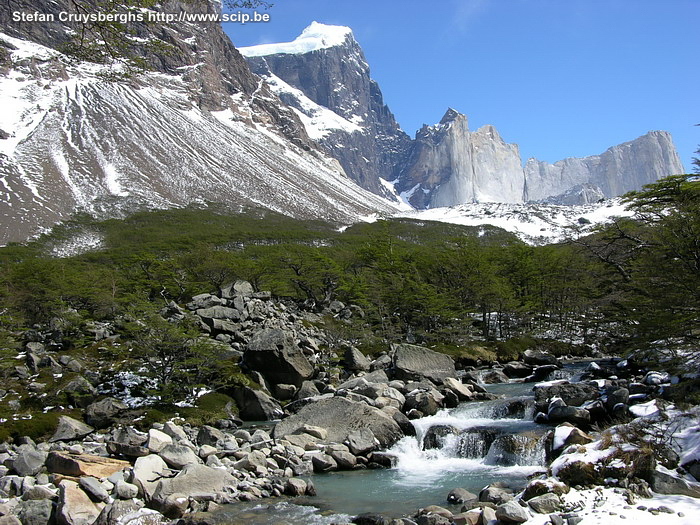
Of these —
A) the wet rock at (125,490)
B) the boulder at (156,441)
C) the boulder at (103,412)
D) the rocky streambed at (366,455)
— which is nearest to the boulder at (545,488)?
the rocky streambed at (366,455)

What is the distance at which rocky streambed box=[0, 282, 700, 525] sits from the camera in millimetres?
10031

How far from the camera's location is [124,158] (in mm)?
130125

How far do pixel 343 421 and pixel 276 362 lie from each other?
22.9 ft

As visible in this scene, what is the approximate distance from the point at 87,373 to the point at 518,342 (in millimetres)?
28006

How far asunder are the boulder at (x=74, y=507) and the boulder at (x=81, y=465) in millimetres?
977

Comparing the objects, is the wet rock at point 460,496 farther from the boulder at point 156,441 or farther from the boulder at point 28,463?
the boulder at point 28,463

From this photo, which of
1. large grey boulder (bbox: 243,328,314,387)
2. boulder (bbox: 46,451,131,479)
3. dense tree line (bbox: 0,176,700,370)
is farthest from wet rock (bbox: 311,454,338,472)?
dense tree line (bbox: 0,176,700,370)

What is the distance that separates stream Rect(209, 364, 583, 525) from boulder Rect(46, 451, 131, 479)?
346cm

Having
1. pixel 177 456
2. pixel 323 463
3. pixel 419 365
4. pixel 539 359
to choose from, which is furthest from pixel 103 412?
pixel 539 359

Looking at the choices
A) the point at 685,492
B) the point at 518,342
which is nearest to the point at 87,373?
the point at 685,492

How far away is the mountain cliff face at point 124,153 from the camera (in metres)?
108

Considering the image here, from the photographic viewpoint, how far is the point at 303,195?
15562 cm

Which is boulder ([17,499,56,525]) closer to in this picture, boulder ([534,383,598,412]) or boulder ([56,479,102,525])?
boulder ([56,479,102,525])

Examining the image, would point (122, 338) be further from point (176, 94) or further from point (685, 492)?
point (176, 94)
